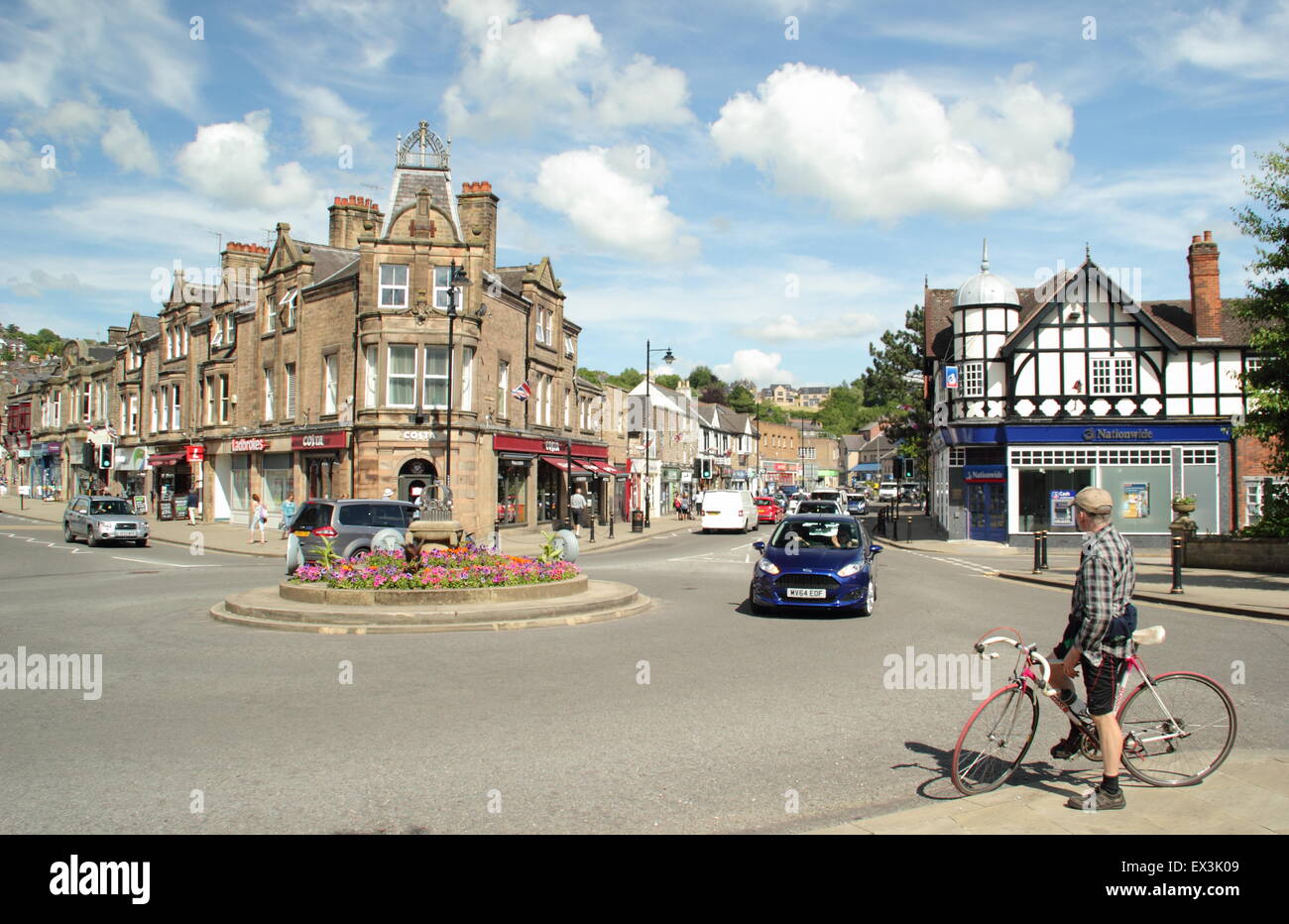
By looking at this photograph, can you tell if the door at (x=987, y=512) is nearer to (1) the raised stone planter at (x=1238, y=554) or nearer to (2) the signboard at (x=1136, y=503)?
(2) the signboard at (x=1136, y=503)

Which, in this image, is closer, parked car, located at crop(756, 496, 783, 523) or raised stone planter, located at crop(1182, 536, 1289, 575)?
raised stone planter, located at crop(1182, 536, 1289, 575)

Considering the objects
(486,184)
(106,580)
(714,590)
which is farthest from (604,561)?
(486,184)

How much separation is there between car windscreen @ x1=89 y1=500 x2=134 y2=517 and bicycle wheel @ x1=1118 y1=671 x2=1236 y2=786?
109 ft

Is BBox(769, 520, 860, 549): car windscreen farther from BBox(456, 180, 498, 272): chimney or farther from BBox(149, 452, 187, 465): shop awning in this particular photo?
BBox(149, 452, 187, 465): shop awning

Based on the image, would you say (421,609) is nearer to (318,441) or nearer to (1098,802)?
(1098,802)

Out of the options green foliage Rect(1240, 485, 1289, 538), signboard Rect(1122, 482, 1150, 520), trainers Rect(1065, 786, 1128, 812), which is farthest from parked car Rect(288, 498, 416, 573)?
signboard Rect(1122, 482, 1150, 520)

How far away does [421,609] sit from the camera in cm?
1274

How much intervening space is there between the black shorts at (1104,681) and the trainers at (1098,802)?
1.50ft

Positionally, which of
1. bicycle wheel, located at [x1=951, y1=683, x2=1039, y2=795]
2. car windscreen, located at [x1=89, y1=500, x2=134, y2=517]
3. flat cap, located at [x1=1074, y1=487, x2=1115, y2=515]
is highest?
flat cap, located at [x1=1074, y1=487, x2=1115, y2=515]

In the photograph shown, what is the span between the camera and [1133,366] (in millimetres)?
34094

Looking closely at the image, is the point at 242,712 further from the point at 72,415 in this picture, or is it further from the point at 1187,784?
the point at 72,415

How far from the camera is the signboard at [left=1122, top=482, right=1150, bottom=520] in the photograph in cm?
3347

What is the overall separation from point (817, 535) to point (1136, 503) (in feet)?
78.1
